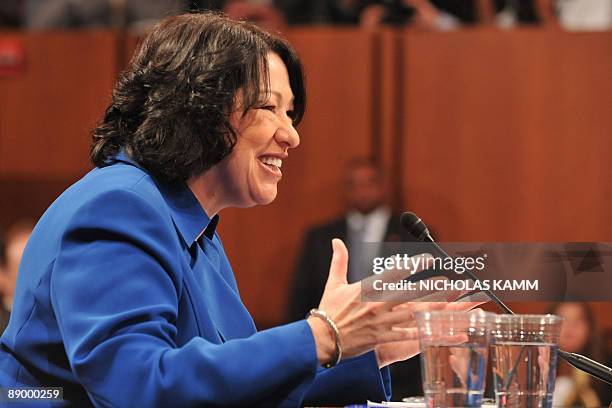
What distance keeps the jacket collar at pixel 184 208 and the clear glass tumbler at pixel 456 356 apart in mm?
535

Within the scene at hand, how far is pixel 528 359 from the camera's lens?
1.49 m

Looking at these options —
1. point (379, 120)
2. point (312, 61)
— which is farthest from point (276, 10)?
point (379, 120)

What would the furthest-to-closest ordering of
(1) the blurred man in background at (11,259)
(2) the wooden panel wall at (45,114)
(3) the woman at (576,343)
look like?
1. (2) the wooden panel wall at (45,114)
2. (1) the blurred man in background at (11,259)
3. (3) the woman at (576,343)

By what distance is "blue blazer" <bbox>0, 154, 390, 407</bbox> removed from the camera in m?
1.53

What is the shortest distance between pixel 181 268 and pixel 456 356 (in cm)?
51

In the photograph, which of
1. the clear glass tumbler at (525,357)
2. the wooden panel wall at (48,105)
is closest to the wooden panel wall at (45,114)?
the wooden panel wall at (48,105)

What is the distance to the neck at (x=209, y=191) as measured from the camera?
1.95 m

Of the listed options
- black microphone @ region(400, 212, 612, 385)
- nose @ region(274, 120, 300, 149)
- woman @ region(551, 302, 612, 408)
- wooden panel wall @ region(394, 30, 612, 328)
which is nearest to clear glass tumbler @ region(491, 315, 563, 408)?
black microphone @ region(400, 212, 612, 385)

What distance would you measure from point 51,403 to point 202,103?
0.58m

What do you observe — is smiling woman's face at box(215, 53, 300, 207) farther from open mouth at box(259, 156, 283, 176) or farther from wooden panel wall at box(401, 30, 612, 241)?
wooden panel wall at box(401, 30, 612, 241)

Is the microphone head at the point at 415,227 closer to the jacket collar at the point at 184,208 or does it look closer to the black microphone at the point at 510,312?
the black microphone at the point at 510,312

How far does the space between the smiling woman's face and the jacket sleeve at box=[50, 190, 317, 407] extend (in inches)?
14.8

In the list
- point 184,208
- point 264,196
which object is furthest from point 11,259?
point 184,208

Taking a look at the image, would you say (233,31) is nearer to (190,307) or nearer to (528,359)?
(190,307)
